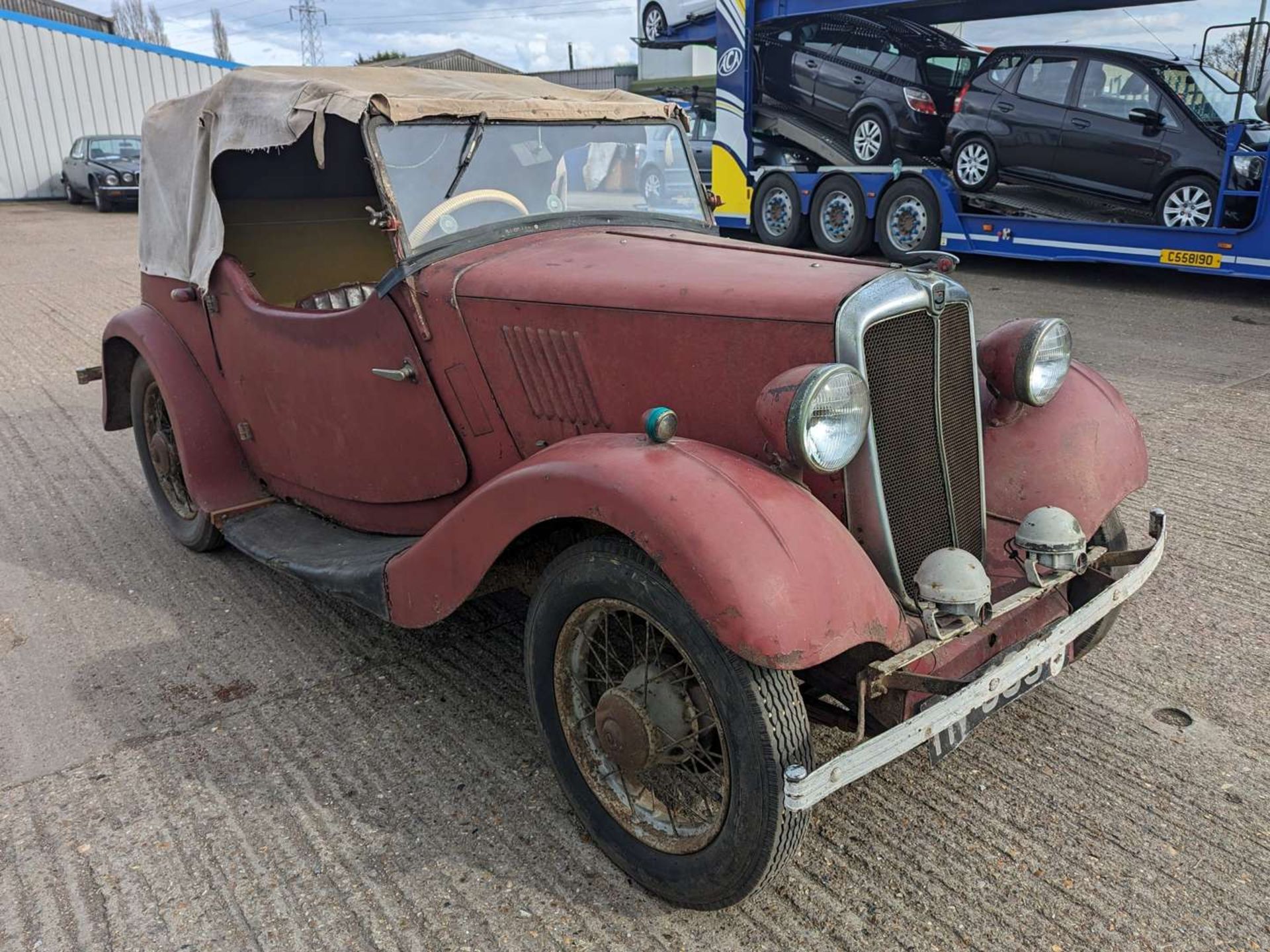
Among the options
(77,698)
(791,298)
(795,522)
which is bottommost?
(77,698)

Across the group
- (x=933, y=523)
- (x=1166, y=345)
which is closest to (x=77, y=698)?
(x=933, y=523)

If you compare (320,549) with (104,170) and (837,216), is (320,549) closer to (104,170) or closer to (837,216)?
(837,216)

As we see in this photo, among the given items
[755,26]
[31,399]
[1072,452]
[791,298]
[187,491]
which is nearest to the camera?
[791,298]

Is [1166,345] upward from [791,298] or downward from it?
downward

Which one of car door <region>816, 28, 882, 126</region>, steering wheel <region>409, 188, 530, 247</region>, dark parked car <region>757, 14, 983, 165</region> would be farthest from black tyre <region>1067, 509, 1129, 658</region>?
car door <region>816, 28, 882, 126</region>

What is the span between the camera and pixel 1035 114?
10008 mm

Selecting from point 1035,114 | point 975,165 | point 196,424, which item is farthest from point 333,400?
point 975,165

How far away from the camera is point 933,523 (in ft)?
8.58

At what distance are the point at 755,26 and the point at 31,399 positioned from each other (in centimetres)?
933

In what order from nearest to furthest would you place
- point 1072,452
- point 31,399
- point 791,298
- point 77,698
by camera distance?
point 791,298 < point 1072,452 < point 77,698 < point 31,399

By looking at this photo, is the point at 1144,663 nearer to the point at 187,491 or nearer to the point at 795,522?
the point at 795,522

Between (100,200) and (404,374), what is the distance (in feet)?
67.4

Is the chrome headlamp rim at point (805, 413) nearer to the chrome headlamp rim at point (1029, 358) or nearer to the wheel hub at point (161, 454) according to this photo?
the chrome headlamp rim at point (1029, 358)

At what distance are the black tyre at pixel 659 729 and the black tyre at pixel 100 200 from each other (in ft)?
70.5
